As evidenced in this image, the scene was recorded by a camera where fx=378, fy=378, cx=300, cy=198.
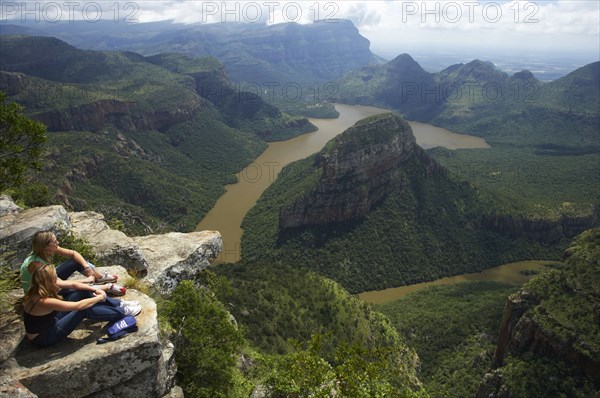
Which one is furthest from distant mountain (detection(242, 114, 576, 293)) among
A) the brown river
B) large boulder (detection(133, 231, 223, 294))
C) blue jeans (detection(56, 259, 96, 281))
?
blue jeans (detection(56, 259, 96, 281))

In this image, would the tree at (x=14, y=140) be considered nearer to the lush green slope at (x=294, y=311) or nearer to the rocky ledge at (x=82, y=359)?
the rocky ledge at (x=82, y=359)

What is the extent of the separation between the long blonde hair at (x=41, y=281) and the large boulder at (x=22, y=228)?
4.69m

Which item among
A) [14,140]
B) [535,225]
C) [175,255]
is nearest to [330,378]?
[175,255]

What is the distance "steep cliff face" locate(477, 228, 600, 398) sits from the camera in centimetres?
3656

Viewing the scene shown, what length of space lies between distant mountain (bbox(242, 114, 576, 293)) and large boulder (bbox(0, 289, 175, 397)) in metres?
69.6

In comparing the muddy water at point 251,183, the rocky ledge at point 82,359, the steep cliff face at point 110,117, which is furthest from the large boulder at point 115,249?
the steep cliff face at point 110,117

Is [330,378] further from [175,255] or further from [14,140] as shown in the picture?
[14,140]

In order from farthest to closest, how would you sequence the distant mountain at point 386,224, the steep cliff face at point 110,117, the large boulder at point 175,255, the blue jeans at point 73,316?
1. the steep cliff face at point 110,117
2. the distant mountain at point 386,224
3. the large boulder at point 175,255
4. the blue jeans at point 73,316

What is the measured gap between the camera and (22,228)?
1514cm

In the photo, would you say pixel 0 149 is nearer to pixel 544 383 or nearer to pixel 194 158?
pixel 544 383

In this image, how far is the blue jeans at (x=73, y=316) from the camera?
10125 mm

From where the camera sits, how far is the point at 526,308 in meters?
43.8

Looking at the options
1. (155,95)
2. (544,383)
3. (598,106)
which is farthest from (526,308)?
(598,106)

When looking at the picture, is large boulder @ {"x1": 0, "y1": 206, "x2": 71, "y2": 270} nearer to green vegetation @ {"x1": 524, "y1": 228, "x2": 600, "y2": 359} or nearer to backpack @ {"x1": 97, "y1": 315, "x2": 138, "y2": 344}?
backpack @ {"x1": 97, "y1": 315, "x2": 138, "y2": 344}
